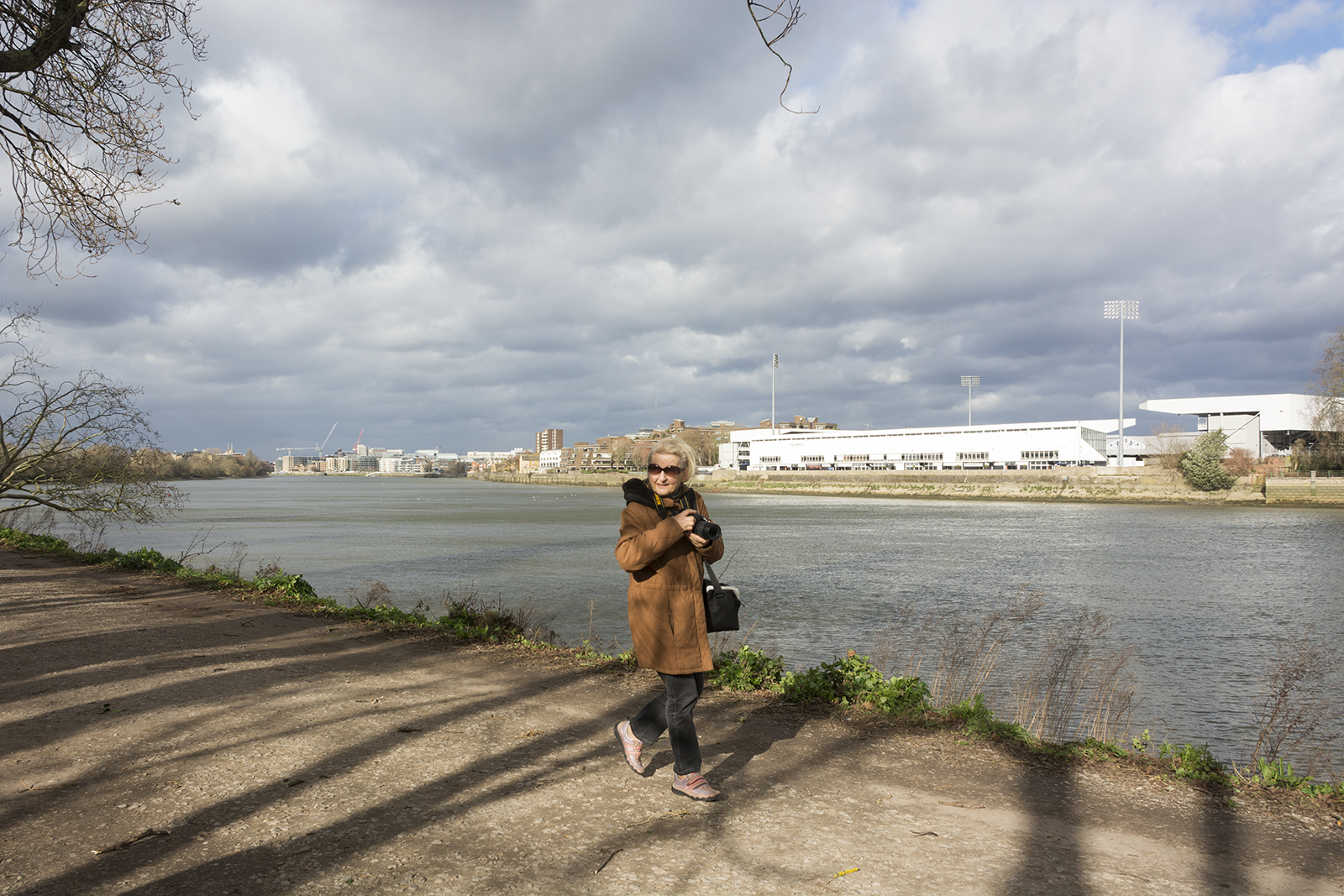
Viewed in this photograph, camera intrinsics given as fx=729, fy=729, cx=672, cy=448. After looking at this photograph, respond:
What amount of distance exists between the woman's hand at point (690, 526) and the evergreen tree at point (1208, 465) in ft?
297

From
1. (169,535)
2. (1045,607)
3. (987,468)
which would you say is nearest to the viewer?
(1045,607)

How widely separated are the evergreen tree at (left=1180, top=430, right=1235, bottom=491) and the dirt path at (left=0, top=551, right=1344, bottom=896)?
88371 mm

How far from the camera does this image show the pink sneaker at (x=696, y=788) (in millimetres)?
4410

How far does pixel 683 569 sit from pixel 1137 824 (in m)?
3.08

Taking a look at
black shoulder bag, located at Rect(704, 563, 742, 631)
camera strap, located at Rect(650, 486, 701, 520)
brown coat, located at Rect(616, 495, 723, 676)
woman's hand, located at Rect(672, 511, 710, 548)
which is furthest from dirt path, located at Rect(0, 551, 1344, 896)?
camera strap, located at Rect(650, 486, 701, 520)

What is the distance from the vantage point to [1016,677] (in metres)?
12.2

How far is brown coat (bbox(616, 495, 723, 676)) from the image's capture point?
430 centimetres

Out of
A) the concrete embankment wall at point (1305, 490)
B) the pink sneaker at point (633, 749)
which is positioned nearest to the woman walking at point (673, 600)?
the pink sneaker at point (633, 749)

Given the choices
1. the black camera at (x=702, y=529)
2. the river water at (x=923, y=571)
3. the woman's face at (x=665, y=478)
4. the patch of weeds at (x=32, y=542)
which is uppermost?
the woman's face at (x=665, y=478)

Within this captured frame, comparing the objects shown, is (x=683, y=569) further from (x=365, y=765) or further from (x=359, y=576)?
(x=359, y=576)

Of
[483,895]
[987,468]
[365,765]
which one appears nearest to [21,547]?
[365,765]

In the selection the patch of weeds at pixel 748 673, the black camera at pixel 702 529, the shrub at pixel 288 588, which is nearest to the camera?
the black camera at pixel 702 529

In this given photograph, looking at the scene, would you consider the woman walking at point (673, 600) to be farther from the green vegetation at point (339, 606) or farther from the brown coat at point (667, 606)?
the green vegetation at point (339, 606)

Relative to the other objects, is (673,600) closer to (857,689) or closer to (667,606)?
(667,606)
